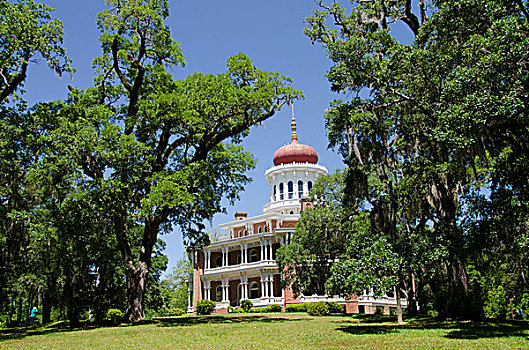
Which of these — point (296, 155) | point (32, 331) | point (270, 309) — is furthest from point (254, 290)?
point (32, 331)

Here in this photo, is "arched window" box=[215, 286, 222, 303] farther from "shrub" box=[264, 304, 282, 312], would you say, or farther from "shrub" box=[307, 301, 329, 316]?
"shrub" box=[307, 301, 329, 316]

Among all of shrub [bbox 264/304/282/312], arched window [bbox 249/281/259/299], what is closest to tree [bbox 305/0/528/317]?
shrub [bbox 264/304/282/312]

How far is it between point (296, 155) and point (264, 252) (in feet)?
54.1

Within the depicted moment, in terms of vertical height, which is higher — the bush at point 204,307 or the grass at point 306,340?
the grass at point 306,340

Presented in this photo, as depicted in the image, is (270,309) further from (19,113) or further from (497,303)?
(19,113)

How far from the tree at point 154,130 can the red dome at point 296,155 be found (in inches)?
1532

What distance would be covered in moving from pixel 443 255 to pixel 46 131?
19.9m

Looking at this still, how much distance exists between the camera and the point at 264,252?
55.6 m

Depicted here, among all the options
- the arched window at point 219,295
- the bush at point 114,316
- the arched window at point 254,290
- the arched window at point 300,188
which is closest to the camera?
the bush at point 114,316

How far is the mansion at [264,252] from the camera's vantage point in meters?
50.2

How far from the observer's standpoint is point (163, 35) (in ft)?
83.3

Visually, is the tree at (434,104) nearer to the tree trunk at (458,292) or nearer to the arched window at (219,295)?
the tree trunk at (458,292)

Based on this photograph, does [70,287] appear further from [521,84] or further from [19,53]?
[521,84]

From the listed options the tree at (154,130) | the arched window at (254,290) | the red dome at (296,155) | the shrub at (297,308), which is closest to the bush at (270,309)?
the shrub at (297,308)
